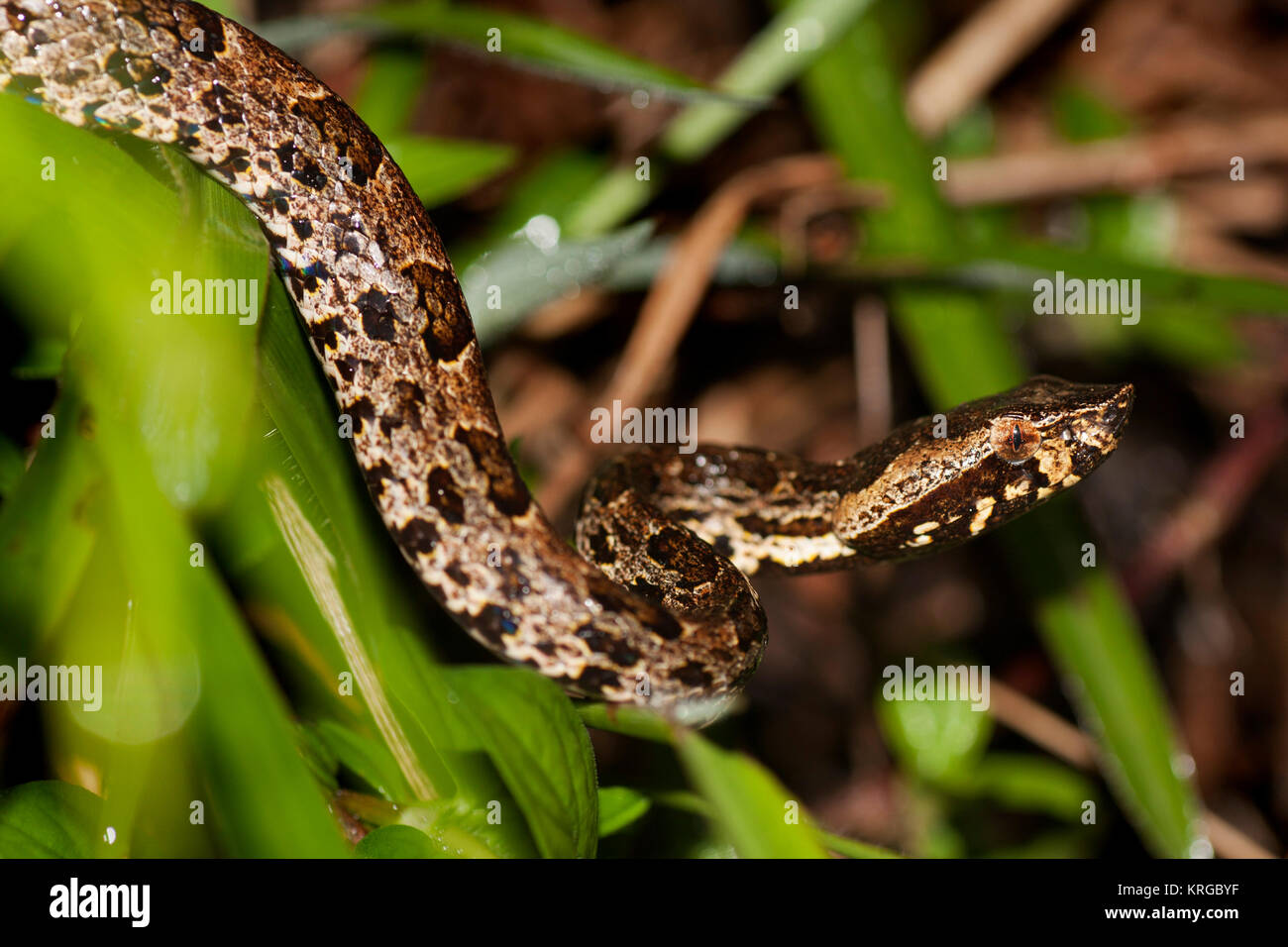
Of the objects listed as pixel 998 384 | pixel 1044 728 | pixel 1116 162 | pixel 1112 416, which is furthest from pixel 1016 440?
pixel 1116 162

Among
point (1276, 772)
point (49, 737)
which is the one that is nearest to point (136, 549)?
point (49, 737)

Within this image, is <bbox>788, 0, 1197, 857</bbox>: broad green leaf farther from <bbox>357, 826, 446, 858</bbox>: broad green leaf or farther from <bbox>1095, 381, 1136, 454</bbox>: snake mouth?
<bbox>357, 826, 446, 858</bbox>: broad green leaf

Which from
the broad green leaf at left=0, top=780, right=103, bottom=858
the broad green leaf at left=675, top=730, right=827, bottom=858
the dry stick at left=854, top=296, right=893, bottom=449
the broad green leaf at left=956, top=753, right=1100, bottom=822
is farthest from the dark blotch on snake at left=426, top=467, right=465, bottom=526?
the broad green leaf at left=956, top=753, right=1100, bottom=822

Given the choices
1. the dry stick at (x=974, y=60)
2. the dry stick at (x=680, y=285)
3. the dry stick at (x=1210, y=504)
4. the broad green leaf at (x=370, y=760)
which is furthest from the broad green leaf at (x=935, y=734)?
the dry stick at (x=974, y=60)

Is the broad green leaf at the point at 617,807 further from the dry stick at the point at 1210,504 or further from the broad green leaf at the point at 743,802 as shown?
the dry stick at the point at 1210,504

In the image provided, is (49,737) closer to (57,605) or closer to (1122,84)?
(57,605)

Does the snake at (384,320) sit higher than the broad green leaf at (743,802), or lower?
higher
